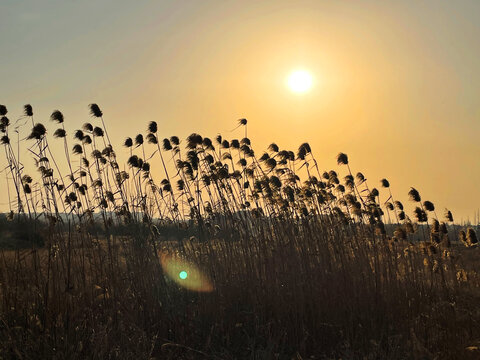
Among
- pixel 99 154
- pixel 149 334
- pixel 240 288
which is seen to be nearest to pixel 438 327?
pixel 240 288

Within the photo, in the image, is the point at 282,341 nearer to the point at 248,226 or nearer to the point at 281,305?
the point at 281,305

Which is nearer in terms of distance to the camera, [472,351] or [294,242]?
[472,351]

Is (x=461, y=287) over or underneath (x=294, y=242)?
underneath

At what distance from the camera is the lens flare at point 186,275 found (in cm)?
632

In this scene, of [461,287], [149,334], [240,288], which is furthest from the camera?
[461,287]

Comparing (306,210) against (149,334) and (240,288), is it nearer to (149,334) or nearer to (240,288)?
(240,288)

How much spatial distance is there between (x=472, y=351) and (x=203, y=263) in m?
2.94

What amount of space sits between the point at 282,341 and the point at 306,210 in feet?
5.86

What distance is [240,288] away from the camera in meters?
6.25

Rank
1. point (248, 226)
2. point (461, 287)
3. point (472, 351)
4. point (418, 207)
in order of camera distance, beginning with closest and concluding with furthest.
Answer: point (472, 351) → point (248, 226) → point (418, 207) → point (461, 287)

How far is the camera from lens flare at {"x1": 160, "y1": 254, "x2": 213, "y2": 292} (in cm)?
632

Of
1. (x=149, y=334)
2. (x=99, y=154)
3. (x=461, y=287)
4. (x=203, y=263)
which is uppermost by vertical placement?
(x=99, y=154)

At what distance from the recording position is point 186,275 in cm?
666

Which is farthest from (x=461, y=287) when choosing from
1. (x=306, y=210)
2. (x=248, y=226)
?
(x=248, y=226)
